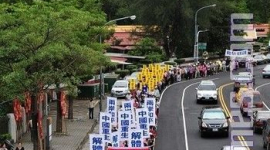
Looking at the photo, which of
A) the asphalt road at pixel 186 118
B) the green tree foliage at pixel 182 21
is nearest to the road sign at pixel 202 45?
the green tree foliage at pixel 182 21

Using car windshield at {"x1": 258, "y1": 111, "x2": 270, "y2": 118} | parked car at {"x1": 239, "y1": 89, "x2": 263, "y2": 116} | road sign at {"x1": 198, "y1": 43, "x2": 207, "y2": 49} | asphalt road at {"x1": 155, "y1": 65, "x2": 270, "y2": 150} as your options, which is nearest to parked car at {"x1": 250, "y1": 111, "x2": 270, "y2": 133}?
car windshield at {"x1": 258, "y1": 111, "x2": 270, "y2": 118}

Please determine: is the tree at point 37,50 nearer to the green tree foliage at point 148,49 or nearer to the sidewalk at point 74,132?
the sidewalk at point 74,132

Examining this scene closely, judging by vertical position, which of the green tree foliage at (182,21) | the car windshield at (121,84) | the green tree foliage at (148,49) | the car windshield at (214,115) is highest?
the green tree foliage at (182,21)

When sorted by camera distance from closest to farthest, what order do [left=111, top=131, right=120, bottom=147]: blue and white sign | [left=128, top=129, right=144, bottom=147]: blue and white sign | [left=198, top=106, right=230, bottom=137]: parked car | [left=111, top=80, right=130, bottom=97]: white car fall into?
1. [left=111, top=131, right=120, bottom=147]: blue and white sign
2. [left=128, top=129, right=144, bottom=147]: blue and white sign
3. [left=198, top=106, right=230, bottom=137]: parked car
4. [left=111, top=80, right=130, bottom=97]: white car

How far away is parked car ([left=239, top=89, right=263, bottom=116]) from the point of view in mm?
42444

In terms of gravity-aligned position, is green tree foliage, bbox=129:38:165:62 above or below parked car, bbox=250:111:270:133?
above

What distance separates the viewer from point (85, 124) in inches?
1661

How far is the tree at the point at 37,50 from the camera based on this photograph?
90.5ft

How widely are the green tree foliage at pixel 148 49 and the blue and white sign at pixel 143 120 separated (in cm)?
4639

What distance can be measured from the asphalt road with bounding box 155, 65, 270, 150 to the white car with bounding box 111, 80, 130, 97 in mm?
3192

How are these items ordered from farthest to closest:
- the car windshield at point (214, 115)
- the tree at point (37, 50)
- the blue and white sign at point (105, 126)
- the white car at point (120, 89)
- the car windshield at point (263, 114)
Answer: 1. the white car at point (120, 89)
2. the car windshield at point (214, 115)
3. the car windshield at point (263, 114)
4. the blue and white sign at point (105, 126)
5. the tree at point (37, 50)

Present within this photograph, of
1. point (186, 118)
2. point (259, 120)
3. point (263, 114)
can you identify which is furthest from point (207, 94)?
point (259, 120)

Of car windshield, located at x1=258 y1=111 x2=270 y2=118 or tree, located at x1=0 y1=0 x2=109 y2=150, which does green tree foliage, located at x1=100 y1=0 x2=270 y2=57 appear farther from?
tree, located at x1=0 y1=0 x2=109 y2=150

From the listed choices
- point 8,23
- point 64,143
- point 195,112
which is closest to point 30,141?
point 64,143
